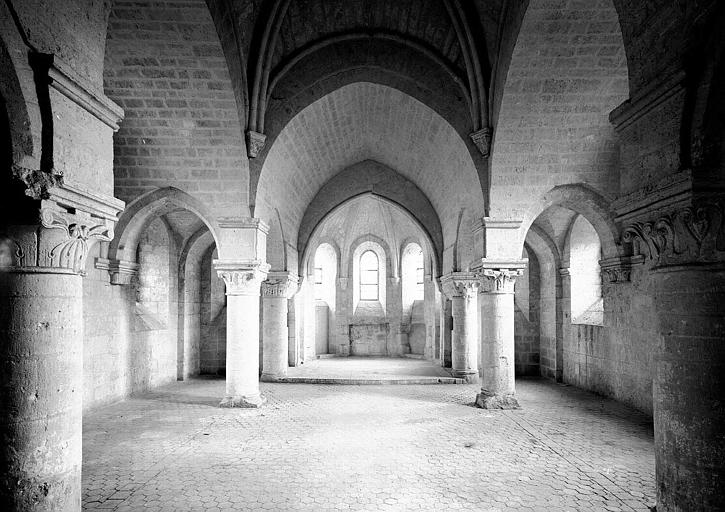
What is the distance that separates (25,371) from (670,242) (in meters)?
5.21

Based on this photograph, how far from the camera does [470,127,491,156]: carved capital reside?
32.6 feet

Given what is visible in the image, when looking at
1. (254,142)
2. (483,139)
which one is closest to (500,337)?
(483,139)

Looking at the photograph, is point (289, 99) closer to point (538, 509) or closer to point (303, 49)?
point (303, 49)

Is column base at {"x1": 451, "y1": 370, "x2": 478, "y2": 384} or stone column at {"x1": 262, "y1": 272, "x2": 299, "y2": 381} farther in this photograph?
column base at {"x1": 451, "y1": 370, "x2": 478, "y2": 384}

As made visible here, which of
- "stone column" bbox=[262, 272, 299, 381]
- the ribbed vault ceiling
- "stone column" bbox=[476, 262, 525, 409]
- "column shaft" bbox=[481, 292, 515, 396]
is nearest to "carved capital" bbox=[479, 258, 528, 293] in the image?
"stone column" bbox=[476, 262, 525, 409]

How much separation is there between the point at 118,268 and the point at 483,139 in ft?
29.2

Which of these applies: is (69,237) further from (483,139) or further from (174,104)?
(483,139)

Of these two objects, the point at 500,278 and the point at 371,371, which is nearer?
the point at 500,278

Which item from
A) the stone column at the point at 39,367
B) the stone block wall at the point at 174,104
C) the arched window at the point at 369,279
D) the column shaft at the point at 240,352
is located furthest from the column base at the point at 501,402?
the arched window at the point at 369,279

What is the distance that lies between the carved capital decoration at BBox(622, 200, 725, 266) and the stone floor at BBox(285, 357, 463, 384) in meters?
10.7

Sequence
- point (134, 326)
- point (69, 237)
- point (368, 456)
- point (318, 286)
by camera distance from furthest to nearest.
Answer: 1. point (318, 286)
2. point (134, 326)
3. point (368, 456)
4. point (69, 237)

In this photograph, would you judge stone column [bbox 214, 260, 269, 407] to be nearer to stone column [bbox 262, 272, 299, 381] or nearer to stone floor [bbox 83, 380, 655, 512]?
stone floor [bbox 83, 380, 655, 512]

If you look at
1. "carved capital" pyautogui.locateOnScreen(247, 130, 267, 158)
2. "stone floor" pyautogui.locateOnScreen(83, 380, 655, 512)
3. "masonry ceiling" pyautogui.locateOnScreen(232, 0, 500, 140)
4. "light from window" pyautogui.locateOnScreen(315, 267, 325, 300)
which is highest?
"masonry ceiling" pyautogui.locateOnScreen(232, 0, 500, 140)

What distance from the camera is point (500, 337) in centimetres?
1042
